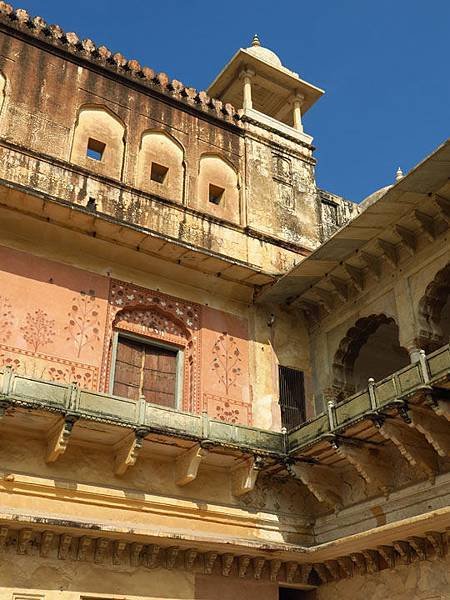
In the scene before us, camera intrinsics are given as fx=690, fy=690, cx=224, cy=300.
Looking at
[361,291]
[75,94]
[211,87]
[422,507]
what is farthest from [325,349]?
[211,87]

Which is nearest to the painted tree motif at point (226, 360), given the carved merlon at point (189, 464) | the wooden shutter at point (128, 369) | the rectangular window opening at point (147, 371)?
the rectangular window opening at point (147, 371)

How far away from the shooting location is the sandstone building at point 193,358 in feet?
25.0

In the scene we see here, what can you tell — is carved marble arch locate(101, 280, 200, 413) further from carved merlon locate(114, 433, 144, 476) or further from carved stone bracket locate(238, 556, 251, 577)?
carved stone bracket locate(238, 556, 251, 577)

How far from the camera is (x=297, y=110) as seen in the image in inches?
523

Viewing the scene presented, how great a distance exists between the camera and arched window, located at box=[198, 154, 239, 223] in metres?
11.0

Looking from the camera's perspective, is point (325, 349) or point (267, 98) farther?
point (267, 98)

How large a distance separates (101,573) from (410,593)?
3431 millimetres

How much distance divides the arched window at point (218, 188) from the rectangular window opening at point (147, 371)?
8.43 feet

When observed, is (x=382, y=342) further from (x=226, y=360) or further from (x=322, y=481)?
(x=322, y=481)

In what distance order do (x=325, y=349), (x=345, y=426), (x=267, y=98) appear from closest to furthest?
1. (x=345, y=426)
2. (x=325, y=349)
3. (x=267, y=98)

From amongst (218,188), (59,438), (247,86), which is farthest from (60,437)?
(247,86)

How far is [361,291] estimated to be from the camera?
9.91 m

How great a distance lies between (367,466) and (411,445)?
75 cm

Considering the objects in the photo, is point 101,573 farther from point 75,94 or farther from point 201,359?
point 75,94
